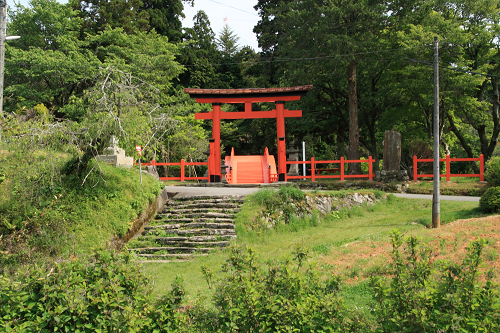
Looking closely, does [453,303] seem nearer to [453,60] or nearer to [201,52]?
[453,60]

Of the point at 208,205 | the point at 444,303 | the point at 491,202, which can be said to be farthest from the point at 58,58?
the point at 444,303

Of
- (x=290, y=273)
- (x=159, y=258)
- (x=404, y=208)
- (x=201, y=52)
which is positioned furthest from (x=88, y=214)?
(x=201, y=52)

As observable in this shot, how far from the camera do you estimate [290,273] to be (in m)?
3.89

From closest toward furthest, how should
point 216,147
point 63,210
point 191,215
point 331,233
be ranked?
point 63,210
point 331,233
point 191,215
point 216,147

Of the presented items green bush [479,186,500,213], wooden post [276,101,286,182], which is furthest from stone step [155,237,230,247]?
wooden post [276,101,286,182]

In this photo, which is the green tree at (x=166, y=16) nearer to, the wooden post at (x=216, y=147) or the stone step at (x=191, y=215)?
the wooden post at (x=216, y=147)

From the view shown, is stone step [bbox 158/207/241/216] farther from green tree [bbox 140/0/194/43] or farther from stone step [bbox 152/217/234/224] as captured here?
green tree [bbox 140/0/194/43]

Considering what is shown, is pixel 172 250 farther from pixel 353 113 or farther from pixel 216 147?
pixel 353 113

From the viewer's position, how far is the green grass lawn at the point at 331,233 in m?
7.62

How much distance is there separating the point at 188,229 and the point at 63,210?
3.24 metres

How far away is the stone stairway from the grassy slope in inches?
28.6

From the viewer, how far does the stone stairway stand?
30.6 feet

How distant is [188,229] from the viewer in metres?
10.4

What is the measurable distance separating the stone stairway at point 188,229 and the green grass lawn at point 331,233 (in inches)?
19.2
